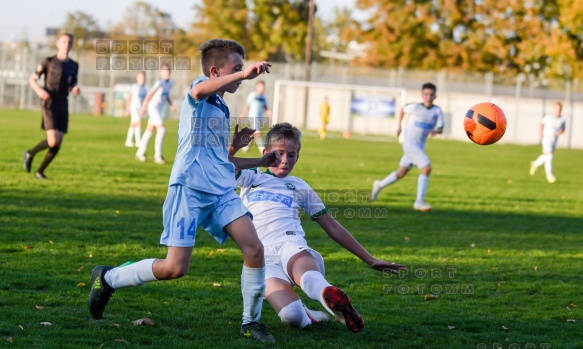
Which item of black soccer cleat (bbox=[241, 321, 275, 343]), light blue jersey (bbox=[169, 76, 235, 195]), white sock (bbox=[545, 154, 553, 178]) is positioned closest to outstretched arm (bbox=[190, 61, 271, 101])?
light blue jersey (bbox=[169, 76, 235, 195])

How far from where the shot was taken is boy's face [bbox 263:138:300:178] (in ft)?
20.0

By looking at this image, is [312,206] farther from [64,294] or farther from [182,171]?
[64,294]

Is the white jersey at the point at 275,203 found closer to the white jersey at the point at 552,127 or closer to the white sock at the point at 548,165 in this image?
the white sock at the point at 548,165

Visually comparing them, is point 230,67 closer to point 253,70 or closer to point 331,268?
point 253,70

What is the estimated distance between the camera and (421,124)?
15.0 m

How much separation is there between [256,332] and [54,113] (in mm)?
9002

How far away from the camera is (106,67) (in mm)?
44594

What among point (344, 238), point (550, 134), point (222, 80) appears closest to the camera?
point (222, 80)

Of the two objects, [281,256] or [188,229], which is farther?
[281,256]

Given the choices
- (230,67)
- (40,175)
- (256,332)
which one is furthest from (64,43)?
(256,332)

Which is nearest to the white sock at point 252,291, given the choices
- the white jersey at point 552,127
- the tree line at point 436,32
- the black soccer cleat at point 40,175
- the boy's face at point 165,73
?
the black soccer cleat at point 40,175

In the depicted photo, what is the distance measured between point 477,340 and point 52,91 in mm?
9561

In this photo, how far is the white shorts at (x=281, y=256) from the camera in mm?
6098

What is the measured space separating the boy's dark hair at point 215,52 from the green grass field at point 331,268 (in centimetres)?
174
